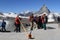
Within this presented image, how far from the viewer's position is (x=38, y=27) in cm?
2573

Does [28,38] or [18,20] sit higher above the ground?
[18,20]

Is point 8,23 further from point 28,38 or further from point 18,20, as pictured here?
point 28,38

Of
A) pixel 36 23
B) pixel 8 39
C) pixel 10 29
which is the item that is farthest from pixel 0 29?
pixel 8 39

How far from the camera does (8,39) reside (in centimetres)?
1550

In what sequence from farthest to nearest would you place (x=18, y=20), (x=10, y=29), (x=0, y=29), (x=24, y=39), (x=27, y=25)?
(x=27, y=25), (x=10, y=29), (x=0, y=29), (x=18, y=20), (x=24, y=39)

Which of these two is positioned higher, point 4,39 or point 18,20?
point 18,20

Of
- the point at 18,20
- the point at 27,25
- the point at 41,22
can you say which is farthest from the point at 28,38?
the point at 27,25

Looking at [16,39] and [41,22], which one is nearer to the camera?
[16,39]

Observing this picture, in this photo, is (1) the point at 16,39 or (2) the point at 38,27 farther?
(2) the point at 38,27

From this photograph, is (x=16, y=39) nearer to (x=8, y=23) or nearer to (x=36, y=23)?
(x=36, y=23)

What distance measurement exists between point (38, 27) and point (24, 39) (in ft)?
34.1

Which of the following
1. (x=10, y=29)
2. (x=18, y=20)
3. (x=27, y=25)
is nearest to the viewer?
(x=18, y=20)

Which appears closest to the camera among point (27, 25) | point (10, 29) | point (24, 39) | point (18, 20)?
point (24, 39)

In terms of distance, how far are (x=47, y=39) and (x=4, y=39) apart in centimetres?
278
